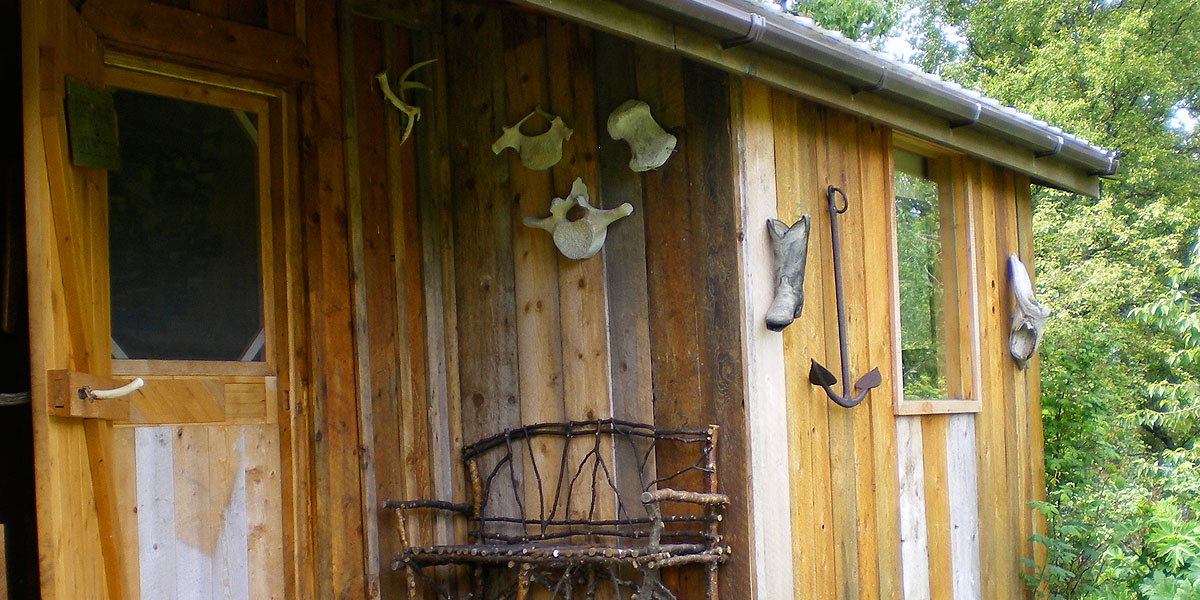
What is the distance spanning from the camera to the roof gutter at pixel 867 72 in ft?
10.5

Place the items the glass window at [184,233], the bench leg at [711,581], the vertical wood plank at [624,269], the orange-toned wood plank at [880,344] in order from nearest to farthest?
the glass window at [184,233]
the bench leg at [711,581]
the vertical wood plank at [624,269]
the orange-toned wood plank at [880,344]

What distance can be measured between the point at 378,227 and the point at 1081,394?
147 inches

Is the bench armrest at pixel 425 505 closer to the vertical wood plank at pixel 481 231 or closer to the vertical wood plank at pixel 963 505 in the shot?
the vertical wood plank at pixel 481 231

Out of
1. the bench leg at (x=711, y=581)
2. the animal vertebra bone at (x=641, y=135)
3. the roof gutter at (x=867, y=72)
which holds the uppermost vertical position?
the roof gutter at (x=867, y=72)

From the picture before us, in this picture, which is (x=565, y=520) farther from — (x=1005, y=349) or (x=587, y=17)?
(x=1005, y=349)

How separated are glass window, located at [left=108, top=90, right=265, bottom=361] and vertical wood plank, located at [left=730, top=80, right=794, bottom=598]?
156 centimetres

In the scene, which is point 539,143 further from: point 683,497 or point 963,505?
point 963,505

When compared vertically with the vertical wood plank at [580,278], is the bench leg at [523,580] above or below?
below

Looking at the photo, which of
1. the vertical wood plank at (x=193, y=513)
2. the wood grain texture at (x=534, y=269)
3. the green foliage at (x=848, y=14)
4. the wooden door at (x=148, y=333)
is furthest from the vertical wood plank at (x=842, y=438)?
the green foliage at (x=848, y=14)

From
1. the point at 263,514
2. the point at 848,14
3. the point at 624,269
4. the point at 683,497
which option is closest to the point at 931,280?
the point at 624,269

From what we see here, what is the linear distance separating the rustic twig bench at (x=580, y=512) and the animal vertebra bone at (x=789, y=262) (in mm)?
476

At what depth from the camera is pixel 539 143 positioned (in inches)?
155

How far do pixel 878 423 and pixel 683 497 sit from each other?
3.65ft

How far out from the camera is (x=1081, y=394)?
18.8ft
